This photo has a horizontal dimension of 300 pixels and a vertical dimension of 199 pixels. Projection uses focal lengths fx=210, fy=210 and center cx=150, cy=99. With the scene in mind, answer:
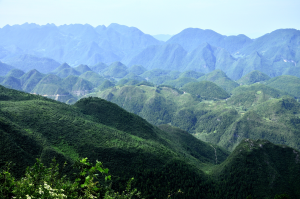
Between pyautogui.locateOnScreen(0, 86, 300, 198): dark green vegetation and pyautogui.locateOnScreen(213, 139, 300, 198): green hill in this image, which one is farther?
pyautogui.locateOnScreen(213, 139, 300, 198): green hill

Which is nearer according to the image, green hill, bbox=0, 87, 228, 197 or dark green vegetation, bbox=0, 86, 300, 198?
green hill, bbox=0, 87, 228, 197

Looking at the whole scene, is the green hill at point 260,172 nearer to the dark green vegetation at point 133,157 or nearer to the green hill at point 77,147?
the dark green vegetation at point 133,157

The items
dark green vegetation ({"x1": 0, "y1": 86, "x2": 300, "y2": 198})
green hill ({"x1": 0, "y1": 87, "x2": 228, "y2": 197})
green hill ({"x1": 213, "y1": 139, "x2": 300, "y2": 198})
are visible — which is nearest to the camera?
green hill ({"x1": 0, "y1": 87, "x2": 228, "y2": 197})

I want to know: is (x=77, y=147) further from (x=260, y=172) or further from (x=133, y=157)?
(x=260, y=172)

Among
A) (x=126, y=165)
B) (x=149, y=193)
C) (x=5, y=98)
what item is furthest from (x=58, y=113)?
(x=149, y=193)

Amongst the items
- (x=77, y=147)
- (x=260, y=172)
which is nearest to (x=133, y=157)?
(x=77, y=147)

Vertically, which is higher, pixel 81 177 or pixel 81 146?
pixel 81 177

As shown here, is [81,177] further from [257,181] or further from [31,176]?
[257,181]

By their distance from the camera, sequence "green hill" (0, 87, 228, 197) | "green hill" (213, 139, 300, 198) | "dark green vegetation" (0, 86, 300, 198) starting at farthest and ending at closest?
"green hill" (213, 139, 300, 198)
"dark green vegetation" (0, 86, 300, 198)
"green hill" (0, 87, 228, 197)

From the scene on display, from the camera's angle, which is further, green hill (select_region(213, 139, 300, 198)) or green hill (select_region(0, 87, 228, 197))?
green hill (select_region(213, 139, 300, 198))

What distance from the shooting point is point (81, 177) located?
13.8 meters

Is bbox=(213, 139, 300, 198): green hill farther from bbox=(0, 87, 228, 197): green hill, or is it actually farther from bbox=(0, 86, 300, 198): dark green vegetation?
bbox=(0, 87, 228, 197): green hill

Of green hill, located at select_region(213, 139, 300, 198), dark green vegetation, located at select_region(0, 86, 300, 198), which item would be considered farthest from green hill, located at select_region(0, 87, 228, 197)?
green hill, located at select_region(213, 139, 300, 198)

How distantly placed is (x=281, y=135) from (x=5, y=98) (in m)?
219
